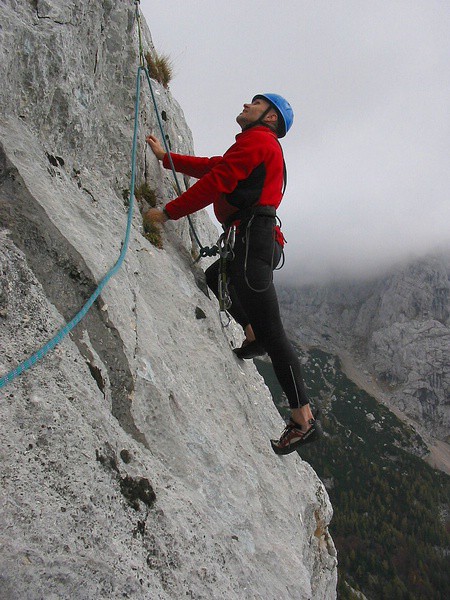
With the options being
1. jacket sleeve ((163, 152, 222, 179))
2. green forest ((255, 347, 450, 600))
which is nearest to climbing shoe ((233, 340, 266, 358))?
jacket sleeve ((163, 152, 222, 179))

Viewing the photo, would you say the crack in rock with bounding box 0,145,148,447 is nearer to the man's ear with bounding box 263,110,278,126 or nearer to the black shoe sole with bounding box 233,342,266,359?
the black shoe sole with bounding box 233,342,266,359

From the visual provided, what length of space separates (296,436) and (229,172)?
4007 mm

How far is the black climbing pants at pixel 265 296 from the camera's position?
5.75 meters

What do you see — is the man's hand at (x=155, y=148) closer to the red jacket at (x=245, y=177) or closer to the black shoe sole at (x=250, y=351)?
the red jacket at (x=245, y=177)

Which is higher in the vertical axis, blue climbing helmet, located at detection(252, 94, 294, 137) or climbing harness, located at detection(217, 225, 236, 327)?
blue climbing helmet, located at detection(252, 94, 294, 137)

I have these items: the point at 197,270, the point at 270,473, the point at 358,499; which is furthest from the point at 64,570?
the point at 358,499

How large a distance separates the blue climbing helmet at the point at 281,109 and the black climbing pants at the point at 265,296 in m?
1.67

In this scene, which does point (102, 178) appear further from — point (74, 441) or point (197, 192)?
point (74, 441)

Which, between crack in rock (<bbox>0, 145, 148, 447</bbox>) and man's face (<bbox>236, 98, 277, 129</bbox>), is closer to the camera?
crack in rock (<bbox>0, 145, 148, 447</bbox>)

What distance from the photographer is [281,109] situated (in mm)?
6230

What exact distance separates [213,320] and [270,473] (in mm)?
2623

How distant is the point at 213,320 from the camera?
7098mm

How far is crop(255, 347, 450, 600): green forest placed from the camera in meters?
112

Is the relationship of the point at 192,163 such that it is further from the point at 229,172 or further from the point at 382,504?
the point at 382,504
